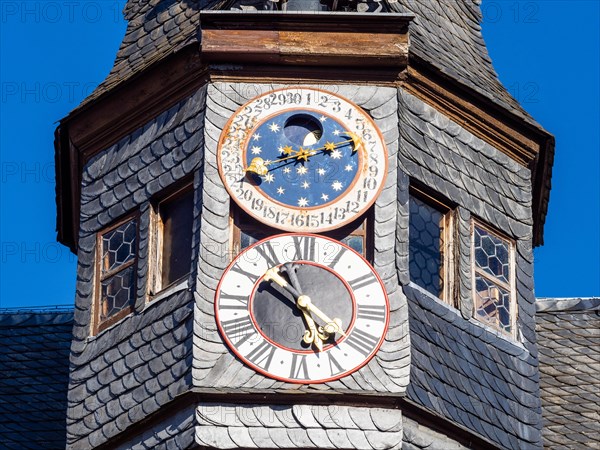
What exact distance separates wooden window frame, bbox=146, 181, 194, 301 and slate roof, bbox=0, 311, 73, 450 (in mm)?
2528

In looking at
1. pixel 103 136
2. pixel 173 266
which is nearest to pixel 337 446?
pixel 173 266

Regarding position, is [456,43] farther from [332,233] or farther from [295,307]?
[295,307]

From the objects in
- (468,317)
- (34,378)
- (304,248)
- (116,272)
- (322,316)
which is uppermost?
(34,378)

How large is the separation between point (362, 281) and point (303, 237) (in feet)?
2.40

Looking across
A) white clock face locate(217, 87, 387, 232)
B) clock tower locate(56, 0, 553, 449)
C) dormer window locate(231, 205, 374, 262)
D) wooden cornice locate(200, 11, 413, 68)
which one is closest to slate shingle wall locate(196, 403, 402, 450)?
clock tower locate(56, 0, 553, 449)

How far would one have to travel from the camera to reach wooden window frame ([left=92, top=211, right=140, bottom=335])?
1072 inches

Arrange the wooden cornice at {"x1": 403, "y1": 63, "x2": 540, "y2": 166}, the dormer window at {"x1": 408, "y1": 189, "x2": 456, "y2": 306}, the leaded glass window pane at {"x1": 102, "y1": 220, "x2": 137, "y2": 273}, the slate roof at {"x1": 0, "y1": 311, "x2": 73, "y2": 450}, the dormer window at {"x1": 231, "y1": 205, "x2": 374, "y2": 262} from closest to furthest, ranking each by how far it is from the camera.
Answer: the dormer window at {"x1": 231, "y1": 205, "x2": 374, "y2": 262} → the dormer window at {"x1": 408, "y1": 189, "x2": 456, "y2": 306} → the leaded glass window pane at {"x1": 102, "y1": 220, "x2": 137, "y2": 273} → the wooden cornice at {"x1": 403, "y1": 63, "x2": 540, "y2": 166} → the slate roof at {"x1": 0, "y1": 311, "x2": 73, "y2": 450}

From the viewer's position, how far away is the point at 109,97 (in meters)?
28.5

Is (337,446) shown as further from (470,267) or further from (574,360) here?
(574,360)

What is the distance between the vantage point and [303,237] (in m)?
26.4

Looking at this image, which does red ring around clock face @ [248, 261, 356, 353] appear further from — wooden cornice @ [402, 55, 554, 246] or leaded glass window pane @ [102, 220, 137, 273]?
wooden cornice @ [402, 55, 554, 246]

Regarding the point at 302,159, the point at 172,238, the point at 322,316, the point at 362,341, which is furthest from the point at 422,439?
the point at 172,238

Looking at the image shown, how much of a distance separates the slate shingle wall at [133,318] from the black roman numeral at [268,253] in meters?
0.71

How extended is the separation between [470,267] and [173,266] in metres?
2.96
